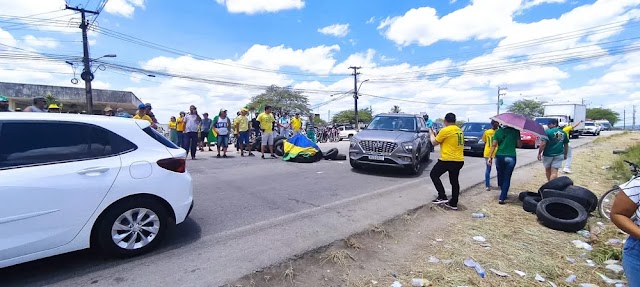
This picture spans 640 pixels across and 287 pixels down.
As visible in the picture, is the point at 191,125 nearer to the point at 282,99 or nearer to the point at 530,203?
the point at 530,203

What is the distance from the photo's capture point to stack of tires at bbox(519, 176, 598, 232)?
463 cm

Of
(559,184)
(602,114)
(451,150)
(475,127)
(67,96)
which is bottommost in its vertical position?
(559,184)

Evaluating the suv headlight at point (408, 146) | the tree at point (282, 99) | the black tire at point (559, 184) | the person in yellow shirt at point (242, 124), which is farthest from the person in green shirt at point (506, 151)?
the tree at point (282, 99)

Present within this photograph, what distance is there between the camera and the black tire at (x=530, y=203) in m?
5.50

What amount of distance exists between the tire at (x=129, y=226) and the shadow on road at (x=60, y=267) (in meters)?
0.11

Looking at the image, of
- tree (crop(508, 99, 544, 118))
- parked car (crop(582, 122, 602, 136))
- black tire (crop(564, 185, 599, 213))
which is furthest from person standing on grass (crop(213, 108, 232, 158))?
tree (crop(508, 99, 544, 118))

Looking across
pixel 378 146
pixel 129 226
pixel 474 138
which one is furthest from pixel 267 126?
pixel 474 138

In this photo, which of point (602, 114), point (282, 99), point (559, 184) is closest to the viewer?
point (559, 184)

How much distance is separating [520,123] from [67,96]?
119 ft

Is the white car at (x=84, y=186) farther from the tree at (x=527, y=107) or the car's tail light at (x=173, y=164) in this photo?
the tree at (x=527, y=107)

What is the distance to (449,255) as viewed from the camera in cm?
371

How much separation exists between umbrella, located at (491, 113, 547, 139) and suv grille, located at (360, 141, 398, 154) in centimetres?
270

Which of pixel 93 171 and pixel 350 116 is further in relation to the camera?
pixel 350 116

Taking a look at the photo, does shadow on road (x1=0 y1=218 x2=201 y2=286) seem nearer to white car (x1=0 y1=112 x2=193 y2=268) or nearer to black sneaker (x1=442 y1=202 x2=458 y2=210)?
white car (x1=0 y1=112 x2=193 y2=268)
